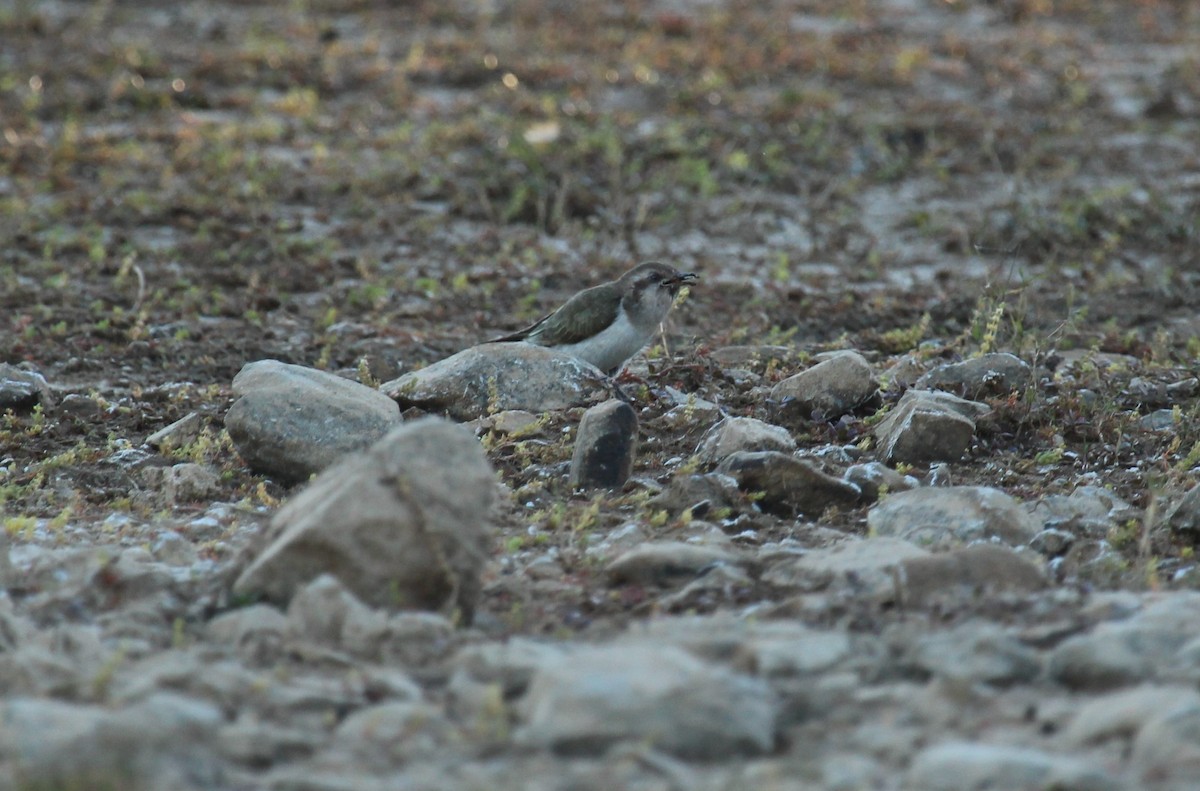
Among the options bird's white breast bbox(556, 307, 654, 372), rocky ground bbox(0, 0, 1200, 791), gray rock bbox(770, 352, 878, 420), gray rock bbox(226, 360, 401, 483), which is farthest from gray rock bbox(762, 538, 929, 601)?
bird's white breast bbox(556, 307, 654, 372)

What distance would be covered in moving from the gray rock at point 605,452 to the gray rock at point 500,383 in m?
0.84

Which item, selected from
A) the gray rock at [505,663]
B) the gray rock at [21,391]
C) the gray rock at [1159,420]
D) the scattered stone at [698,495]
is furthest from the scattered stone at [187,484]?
the gray rock at [1159,420]

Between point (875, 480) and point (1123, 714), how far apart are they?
243 centimetres

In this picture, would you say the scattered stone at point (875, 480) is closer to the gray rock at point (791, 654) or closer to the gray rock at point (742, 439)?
the gray rock at point (742, 439)

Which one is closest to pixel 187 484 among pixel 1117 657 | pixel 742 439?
pixel 742 439

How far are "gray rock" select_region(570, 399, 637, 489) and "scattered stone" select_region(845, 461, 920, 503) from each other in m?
0.83

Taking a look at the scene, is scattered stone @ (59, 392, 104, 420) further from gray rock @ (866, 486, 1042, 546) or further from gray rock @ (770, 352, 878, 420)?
gray rock @ (866, 486, 1042, 546)

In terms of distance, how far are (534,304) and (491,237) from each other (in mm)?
1145

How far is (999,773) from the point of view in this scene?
3.17 metres

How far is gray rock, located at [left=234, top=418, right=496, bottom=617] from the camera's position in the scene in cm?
419

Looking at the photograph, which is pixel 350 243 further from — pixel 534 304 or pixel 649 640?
pixel 649 640

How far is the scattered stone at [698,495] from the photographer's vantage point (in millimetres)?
5637

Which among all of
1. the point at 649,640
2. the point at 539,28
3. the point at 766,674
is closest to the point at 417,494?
the point at 649,640

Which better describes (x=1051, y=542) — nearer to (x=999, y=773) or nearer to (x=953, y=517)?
(x=953, y=517)
